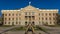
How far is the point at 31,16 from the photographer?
99.1 meters

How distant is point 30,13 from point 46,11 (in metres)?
9.19

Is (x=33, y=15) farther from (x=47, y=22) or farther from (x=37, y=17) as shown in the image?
(x=47, y=22)

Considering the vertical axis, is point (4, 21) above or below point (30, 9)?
below

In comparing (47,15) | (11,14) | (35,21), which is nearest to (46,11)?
(47,15)

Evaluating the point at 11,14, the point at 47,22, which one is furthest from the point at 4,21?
the point at 47,22

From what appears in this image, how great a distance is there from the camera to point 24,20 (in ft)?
328

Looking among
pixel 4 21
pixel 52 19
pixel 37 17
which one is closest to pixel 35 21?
pixel 37 17

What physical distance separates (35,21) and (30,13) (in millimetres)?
5410

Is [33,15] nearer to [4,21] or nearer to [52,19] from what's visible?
[52,19]

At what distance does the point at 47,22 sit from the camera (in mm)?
99438

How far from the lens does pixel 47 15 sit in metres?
99.6

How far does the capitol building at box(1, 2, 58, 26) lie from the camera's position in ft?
325

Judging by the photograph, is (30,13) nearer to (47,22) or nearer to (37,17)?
(37,17)

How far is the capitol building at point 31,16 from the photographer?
9894 centimetres
